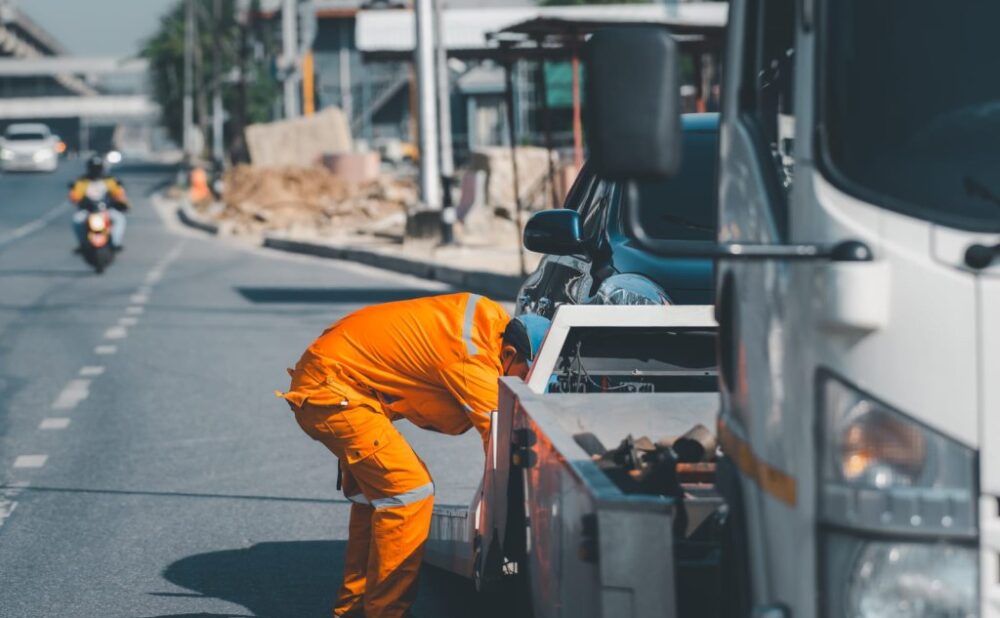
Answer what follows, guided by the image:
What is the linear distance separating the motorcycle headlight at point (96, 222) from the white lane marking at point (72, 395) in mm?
10625

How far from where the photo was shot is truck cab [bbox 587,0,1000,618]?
3010 millimetres

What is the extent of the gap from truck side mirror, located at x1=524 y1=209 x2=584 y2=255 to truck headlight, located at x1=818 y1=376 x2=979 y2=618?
4615 mm

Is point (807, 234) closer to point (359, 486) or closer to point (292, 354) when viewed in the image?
point (359, 486)

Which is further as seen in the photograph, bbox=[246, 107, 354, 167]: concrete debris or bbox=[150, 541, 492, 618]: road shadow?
bbox=[246, 107, 354, 167]: concrete debris

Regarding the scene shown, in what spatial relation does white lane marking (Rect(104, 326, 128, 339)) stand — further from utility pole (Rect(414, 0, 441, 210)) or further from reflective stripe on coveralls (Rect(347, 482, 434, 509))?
reflective stripe on coveralls (Rect(347, 482, 434, 509))

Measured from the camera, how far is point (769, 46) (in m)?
3.99

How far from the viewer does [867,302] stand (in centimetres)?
305

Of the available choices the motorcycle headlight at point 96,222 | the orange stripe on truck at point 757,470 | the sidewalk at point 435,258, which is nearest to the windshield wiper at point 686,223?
the orange stripe on truck at point 757,470

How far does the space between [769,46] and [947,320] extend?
3.77 feet

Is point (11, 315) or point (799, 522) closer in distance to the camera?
point (799, 522)

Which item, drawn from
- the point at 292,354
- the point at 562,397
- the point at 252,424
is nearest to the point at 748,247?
the point at 562,397

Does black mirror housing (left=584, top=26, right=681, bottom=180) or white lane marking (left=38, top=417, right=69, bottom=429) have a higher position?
black mirror housing (left=584, top=26, right=681, bottom=180)

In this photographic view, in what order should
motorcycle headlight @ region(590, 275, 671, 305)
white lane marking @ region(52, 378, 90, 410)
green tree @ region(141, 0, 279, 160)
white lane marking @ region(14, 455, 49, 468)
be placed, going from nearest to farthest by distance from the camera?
motorcycle headlight @ region(590, 275, 671, 305), white lane marking @ region(14, 455, 49, 468), white lane marking @ region(52, 378, 90, 410), green tree @ region(141, 0, 279, 160)

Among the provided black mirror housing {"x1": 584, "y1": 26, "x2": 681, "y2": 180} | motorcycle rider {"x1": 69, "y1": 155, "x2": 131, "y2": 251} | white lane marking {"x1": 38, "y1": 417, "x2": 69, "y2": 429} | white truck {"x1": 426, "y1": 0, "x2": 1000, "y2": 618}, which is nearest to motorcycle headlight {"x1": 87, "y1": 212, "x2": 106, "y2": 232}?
motorcycle rider {"x1": 69, "y1": 155, "x2": 131, "y2": 251}
